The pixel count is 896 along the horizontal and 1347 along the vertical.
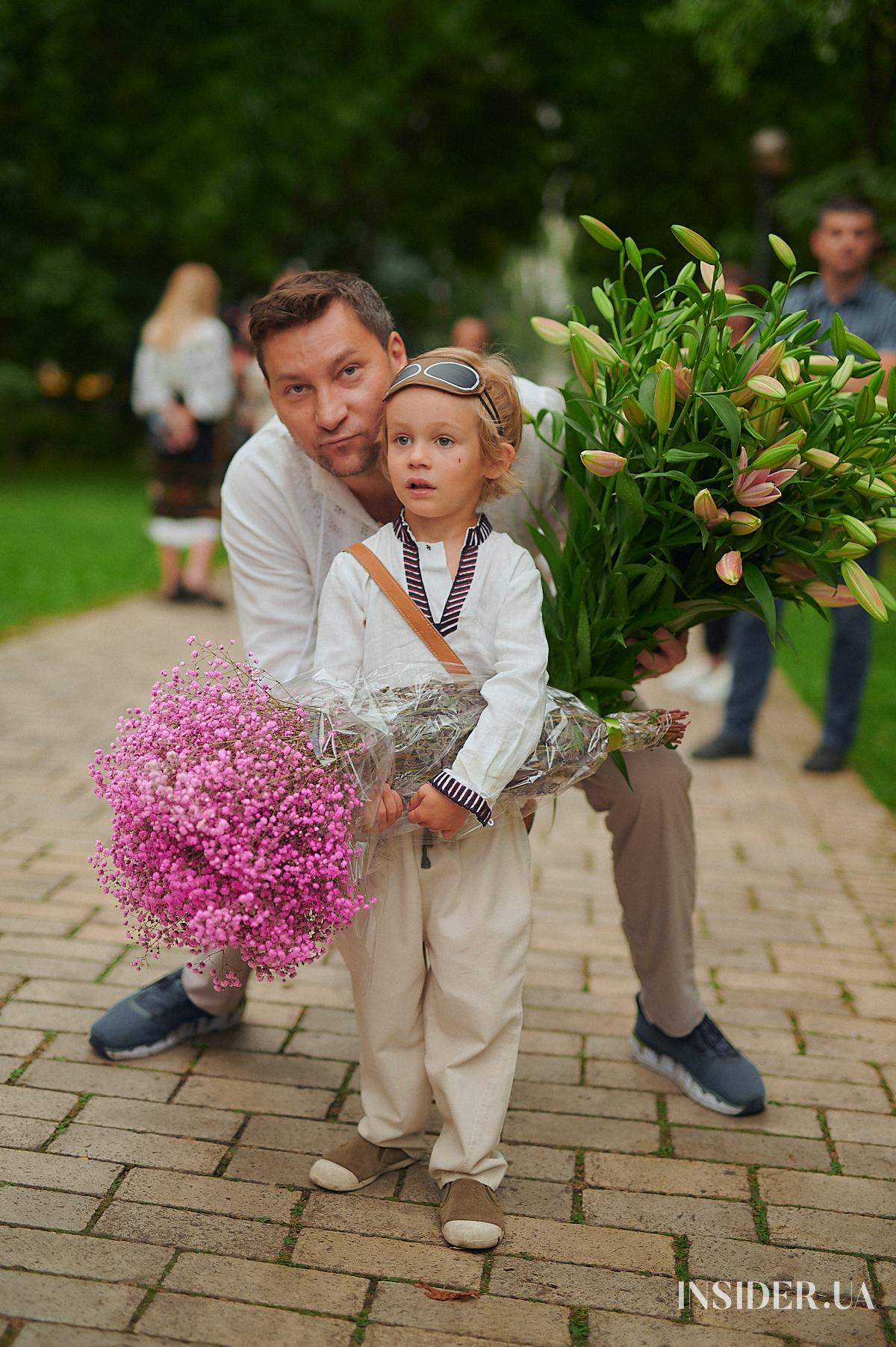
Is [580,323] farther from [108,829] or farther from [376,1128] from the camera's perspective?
[108,829]

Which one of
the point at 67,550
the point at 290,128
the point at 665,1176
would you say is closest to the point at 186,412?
the point at 67,550

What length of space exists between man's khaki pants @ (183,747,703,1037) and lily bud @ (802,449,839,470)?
0.79 metres

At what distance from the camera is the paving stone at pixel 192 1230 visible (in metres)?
2.50

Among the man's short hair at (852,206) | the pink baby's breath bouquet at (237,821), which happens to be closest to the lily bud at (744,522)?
the pink baby's breath bouquet at (237,821)

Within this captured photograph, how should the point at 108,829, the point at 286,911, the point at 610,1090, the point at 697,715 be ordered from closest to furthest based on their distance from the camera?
1. the point at 286,911
2. the point at 610,1090
3. the point at 108,829
4. the point at 697,715

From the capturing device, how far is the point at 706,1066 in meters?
3.15

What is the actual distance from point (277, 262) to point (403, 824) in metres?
26.0

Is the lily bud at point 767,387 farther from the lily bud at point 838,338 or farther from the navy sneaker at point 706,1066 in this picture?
the navy sneaker at point 706,1066

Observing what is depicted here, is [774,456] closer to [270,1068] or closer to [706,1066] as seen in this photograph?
[706,1066]

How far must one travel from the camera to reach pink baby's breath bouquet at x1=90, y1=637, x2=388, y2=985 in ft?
7.30

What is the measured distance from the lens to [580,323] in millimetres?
2758

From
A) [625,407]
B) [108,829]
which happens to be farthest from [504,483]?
[108,829]

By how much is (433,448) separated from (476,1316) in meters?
1.63

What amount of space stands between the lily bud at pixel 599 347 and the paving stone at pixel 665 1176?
5.74ft
